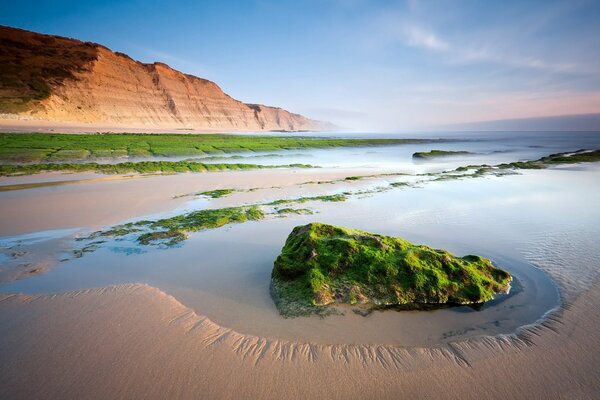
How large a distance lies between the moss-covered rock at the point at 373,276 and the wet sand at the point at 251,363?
74 centimetres

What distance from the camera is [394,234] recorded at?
6734 millimetres

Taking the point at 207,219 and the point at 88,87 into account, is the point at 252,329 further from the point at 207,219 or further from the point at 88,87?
the point at 88,87

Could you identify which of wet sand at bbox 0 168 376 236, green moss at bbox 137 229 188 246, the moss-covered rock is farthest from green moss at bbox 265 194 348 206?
the moss-covered rock

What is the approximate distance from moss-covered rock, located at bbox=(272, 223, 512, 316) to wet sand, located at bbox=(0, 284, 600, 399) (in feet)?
2.42

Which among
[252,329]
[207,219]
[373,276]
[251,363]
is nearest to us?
[251,363]

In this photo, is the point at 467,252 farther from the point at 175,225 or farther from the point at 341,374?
the point at 175,225

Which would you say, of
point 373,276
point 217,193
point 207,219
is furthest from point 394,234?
point 217,193

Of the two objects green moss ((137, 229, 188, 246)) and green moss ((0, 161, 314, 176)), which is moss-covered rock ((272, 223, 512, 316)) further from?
green moss ((0, 161, 314, 176))

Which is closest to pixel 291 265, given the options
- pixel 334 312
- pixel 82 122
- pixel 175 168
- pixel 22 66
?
pixel 334 312

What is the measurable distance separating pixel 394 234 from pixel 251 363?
470cm

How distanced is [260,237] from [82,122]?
73777 millimetres

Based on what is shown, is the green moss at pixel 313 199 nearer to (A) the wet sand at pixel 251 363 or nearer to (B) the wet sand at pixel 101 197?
(B) the wet sand at pixel 101 197

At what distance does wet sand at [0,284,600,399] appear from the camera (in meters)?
2.63

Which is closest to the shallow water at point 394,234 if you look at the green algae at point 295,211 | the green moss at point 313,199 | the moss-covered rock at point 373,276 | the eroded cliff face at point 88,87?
the moss-covered rock at point 373,276
